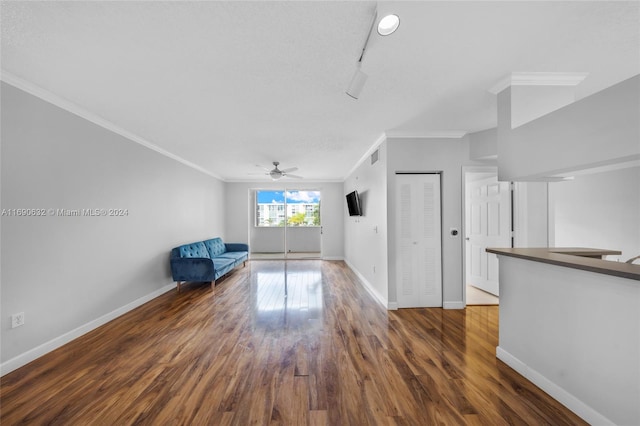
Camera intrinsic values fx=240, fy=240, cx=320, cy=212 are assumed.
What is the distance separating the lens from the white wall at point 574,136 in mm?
1599

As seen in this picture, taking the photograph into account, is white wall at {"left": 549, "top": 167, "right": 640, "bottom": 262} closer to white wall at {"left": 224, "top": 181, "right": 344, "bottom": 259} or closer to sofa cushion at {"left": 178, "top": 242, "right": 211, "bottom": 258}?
white wall at {"left": 224, "top": 181, "right": 344, "bottom": 259}

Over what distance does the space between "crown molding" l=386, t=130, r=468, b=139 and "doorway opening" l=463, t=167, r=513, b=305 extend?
551 mm

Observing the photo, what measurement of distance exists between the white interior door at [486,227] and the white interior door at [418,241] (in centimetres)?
111

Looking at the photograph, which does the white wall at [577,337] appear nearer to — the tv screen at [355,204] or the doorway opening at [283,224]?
the tv screen at [355,204]

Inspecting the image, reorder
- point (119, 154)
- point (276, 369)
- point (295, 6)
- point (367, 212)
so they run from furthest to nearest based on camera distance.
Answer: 1. point (367, 212)
2. point (119, 154)
3. point (276, 369)
4. point (295, 6)

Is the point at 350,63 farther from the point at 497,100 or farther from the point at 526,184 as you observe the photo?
the point at 526,184

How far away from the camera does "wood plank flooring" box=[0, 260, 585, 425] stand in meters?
1.68

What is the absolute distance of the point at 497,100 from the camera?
102 inches

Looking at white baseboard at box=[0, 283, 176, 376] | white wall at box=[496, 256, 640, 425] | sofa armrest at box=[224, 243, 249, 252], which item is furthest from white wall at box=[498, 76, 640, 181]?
sofa armrest at box=[224, 243, 249, 252]

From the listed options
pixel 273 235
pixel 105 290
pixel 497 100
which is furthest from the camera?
pixel 273 235

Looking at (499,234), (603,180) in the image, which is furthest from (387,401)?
(603,180)

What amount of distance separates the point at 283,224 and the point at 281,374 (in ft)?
24.2

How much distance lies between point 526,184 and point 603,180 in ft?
2.98

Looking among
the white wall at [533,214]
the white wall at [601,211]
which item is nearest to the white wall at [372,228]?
the white wall at [533,214]
